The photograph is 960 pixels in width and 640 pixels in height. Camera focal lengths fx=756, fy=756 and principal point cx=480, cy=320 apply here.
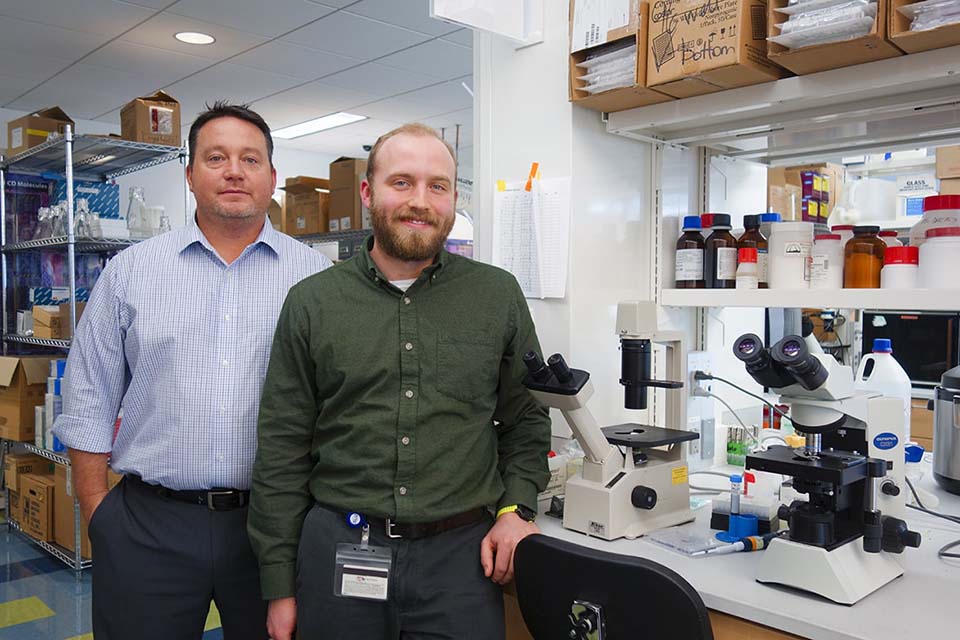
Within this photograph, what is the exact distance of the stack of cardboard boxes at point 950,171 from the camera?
1.82 m

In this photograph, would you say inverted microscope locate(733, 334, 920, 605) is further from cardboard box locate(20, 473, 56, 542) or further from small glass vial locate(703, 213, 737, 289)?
cardboard box locate(20, 473, 56, 542)

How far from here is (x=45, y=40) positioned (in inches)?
179

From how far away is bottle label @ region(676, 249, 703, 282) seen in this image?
1.98 meters

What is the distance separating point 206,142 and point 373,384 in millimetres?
721

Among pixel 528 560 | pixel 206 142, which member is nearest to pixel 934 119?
pixel 528 560

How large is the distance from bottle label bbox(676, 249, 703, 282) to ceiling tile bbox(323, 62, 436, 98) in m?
3.62

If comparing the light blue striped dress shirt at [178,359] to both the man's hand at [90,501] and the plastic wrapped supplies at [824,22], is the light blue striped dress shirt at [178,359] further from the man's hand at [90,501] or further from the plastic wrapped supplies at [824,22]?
the plastic wrapped supplies at [824,22]

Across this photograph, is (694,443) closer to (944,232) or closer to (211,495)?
(944,232)

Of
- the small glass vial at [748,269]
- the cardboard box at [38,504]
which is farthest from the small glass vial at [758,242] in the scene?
the cardboard box at [38,504]

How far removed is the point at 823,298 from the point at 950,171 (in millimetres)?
518

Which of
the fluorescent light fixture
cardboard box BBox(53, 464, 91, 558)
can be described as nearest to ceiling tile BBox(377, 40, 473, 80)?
the fluorescent light fixture

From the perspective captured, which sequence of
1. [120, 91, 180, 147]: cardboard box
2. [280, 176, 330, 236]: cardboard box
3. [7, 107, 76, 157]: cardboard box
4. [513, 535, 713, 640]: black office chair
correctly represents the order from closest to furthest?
1. [513, 535, 713, 640]: black office chair
2. [120, 91, 180, 147]: cardboard box
3. [7, 107, 76, 157]: cardboard box
4. [280, 176, 330, 236]: cardboard box

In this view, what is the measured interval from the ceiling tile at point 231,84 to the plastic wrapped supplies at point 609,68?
3892 mm

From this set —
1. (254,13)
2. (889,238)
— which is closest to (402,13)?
(254,13)
